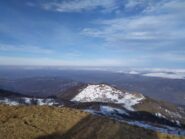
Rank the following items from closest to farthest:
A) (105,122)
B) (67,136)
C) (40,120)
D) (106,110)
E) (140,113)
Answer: (67,136), (40,120), (105,122), (106,110), (140,113)

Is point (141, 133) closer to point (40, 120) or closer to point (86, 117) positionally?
point (86, 117)

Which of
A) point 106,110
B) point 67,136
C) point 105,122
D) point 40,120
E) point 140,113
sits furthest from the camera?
point 140,113

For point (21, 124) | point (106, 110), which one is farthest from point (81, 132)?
point (106, 110)

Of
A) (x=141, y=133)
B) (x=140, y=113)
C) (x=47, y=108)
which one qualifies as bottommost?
(x=140, y=113)

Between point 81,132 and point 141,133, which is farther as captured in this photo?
point 141,133

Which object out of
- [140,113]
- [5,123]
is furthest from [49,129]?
[140,113]

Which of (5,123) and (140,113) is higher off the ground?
(5,123)
